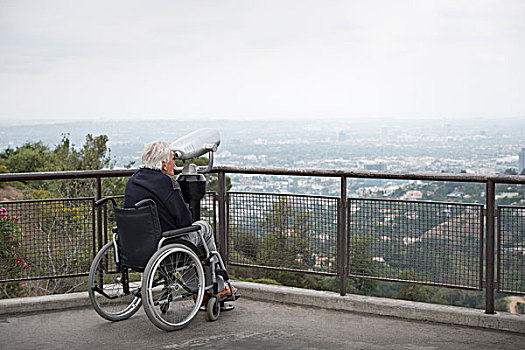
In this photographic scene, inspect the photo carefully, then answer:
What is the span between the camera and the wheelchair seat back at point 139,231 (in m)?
3.74

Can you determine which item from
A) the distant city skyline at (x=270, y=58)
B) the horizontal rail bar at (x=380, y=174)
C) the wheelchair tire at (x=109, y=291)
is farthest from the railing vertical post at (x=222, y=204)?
the distant city skyline at (x=270, y=58)

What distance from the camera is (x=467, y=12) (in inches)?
2112

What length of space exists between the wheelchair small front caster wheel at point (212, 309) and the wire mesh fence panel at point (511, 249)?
1986mm

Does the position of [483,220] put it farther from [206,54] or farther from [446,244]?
[206,54]

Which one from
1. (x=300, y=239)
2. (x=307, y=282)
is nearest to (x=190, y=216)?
(x=300, y=239)

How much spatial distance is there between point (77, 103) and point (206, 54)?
12033 mm

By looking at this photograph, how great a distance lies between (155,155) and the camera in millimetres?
3908

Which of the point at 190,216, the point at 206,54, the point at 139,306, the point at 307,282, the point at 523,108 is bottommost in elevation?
the point at 307,282

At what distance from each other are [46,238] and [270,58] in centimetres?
5001

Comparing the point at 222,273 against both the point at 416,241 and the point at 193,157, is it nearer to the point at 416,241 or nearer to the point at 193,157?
the point at 193,157

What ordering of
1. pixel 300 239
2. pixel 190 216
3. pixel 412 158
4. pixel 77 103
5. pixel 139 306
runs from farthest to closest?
pixel 77 103, pixel 412 158, pixel 300 239, pixel 139 306, pixel 190 216

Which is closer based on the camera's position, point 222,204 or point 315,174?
point 315,174

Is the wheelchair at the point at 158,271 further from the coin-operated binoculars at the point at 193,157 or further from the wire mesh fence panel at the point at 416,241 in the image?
the wire mesh fence panel at the point at 416,241

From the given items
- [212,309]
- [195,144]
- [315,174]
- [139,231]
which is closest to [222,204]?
[315,174]
